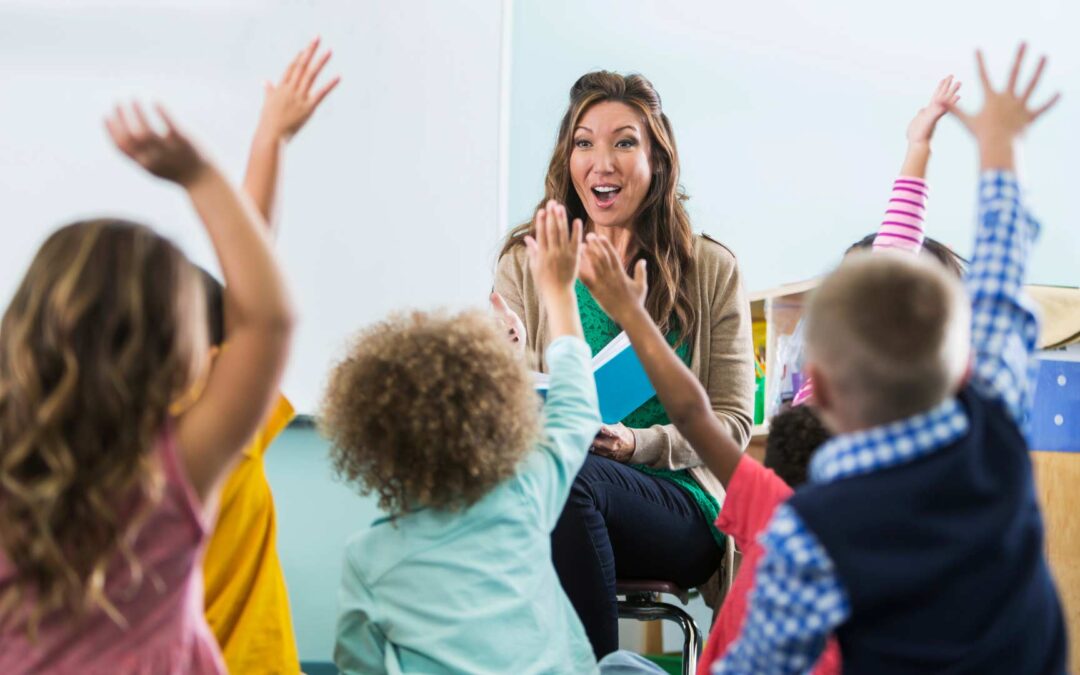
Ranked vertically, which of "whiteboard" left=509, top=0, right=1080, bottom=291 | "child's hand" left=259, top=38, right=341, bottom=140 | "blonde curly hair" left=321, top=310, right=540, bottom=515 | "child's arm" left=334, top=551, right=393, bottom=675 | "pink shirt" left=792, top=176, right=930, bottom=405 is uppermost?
"whiteboard" left=509, top=0, right=1080, bottom=291

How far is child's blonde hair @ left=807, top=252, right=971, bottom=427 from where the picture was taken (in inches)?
44.2

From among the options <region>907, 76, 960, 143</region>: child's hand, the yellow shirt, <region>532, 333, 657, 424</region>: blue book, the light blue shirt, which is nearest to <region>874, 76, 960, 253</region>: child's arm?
<region>907, 76, 960, 143</region>: child's hand

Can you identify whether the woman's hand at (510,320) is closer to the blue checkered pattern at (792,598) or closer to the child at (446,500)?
the child at (446,500)

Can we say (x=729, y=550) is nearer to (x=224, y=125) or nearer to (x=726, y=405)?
(x=726, y=405)

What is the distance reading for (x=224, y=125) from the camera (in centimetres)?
341

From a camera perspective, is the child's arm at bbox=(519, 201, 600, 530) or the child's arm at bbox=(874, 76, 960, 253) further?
the child's arm at bbox=(874, 76, 960, 253)

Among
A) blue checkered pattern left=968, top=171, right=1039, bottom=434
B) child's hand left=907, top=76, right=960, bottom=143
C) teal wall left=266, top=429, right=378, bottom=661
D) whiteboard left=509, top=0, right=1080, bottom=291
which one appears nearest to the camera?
blue checkered pattern left=968, top=171, right=1039, bottom=434

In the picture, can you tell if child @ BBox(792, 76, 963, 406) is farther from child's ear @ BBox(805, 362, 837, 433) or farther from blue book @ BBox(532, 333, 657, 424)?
child's ear @ BBox(805, 362, 837, 433)

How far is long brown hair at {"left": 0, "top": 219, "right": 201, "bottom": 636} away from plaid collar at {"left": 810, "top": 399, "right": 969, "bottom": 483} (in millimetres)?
650

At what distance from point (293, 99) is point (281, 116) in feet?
0.09

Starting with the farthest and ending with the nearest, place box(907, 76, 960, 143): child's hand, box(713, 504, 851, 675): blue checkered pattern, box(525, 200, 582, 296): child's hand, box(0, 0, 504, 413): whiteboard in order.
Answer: box(0, 0, 504, 413): whiteboard < box(907, 76, 960, 143): child's hand < box(525, 200, 582, 296): child's hand < box(713, 504, 851, 675): blue checkered pattern

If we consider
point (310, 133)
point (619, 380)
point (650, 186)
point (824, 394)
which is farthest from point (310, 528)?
point (824, 394)

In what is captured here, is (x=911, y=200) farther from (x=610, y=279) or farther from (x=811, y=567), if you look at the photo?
(x=811, y=567)

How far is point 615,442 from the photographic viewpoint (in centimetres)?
219
